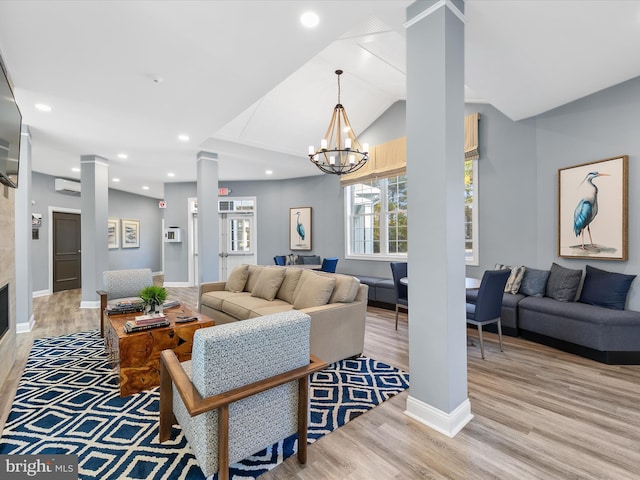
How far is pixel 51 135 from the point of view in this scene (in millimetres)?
4645

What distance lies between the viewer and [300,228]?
7.58 meters

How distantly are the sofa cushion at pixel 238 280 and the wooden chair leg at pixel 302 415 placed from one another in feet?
9.54

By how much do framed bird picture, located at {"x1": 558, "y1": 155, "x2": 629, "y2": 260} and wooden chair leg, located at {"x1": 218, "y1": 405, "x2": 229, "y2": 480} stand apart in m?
4.25

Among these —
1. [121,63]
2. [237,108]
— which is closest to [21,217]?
[121,63]

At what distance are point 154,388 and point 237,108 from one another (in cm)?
323

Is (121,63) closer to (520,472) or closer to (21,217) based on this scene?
(21,217)

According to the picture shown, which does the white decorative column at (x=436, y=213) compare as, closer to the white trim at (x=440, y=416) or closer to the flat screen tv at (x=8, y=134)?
the white trim at (x=440, y=416)

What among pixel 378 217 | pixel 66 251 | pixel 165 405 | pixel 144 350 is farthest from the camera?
pixel 66 251

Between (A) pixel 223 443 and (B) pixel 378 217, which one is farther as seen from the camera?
(B) pixel 378 217

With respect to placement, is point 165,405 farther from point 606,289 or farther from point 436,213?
point 606,289

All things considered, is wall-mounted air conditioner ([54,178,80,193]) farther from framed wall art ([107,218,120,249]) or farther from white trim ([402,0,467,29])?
white trim ([402,0,467,29])

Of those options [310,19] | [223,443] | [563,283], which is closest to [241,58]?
[310,19]

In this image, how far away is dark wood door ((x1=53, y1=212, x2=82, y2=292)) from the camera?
24.6ft

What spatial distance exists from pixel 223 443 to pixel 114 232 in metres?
9.84
